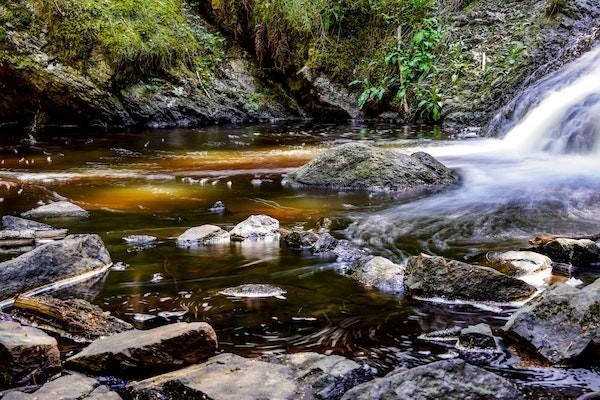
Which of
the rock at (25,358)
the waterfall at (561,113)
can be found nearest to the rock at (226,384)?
the rock at (25,358)

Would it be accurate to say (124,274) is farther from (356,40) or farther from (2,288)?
(356,40)

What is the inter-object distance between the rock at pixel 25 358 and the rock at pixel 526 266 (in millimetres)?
2575

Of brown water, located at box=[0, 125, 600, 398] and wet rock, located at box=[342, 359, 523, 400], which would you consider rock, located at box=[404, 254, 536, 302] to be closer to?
brown water, located at box=[0, 125, 600, 398]

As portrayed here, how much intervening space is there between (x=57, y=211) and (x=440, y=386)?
4.34 m

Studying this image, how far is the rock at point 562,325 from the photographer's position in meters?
2.24

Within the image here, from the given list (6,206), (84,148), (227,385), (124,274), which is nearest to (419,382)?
(227,385)

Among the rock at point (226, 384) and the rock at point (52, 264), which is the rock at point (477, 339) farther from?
the rock at point (52, 264)

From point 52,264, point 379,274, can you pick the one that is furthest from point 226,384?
point 52,264

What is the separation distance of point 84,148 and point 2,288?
7788 millimetres

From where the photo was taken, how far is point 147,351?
7.23ft

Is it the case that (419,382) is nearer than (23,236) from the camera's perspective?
Yes

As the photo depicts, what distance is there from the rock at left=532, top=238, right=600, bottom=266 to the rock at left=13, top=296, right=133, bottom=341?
8.85 ft

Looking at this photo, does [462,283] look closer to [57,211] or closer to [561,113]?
[57,211]

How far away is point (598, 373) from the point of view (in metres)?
2.15
